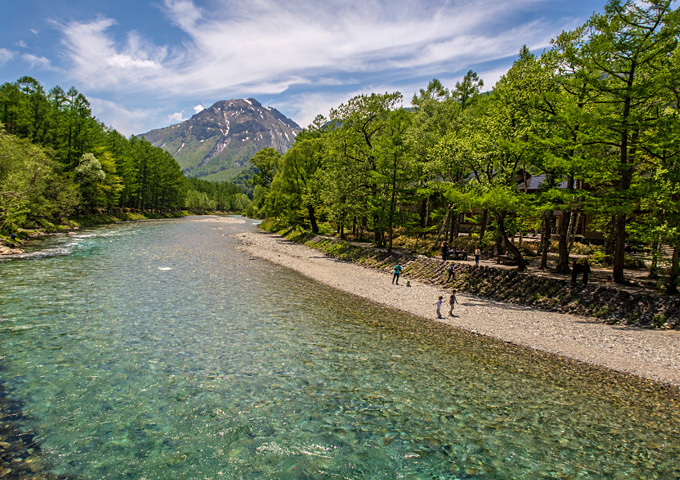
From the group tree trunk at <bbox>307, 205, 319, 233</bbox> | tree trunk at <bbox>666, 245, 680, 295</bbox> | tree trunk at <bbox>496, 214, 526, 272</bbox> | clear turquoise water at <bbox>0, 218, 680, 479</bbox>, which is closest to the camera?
clear turquoise water at <bbox>0, 218, 680, 479</bbox>

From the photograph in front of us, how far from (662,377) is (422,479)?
484 inches

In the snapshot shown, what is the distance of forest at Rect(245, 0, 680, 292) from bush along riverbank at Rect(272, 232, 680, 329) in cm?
219

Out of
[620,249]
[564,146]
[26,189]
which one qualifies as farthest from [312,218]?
Result: [620,249]

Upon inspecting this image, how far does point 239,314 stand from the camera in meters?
20.1

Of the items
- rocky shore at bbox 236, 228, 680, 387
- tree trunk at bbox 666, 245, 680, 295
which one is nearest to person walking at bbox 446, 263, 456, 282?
rocky shore at bbox 236, 228, 680, 387

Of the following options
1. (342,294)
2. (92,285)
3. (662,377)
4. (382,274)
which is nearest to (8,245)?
(92,285)

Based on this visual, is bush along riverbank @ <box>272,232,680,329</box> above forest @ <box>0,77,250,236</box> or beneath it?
beneath

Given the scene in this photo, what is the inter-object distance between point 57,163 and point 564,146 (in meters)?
74.1

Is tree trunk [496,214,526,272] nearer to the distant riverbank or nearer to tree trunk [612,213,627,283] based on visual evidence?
tree trunk [612,213,627,283]

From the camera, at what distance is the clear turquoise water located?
8.64 m

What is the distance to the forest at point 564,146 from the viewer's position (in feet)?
64.0

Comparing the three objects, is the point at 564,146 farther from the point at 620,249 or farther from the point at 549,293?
the point at 549,293

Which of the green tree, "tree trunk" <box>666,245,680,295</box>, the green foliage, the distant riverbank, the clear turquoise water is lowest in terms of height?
the clear turquoise water

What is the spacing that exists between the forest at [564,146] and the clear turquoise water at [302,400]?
40.5ft
